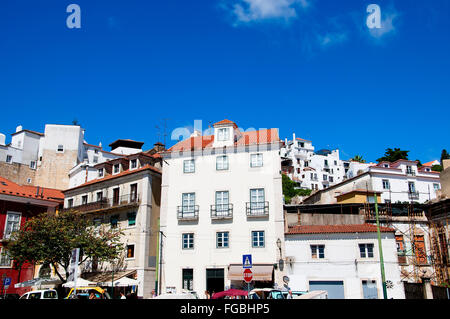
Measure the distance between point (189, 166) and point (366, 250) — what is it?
59.1ft

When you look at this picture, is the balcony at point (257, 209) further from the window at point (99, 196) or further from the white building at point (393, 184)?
the white building at point (393, 184)

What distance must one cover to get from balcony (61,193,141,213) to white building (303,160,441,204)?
25307mm

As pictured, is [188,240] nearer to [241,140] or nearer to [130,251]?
[130,251]

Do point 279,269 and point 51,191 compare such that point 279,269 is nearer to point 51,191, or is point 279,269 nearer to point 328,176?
point 51,191

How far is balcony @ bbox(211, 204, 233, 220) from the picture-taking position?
1454 inches

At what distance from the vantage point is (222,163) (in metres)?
39.5

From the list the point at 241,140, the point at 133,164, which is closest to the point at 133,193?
the point at 133,164

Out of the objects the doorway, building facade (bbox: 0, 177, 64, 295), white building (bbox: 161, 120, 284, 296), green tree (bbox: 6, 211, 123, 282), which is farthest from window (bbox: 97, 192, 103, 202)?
the doorway

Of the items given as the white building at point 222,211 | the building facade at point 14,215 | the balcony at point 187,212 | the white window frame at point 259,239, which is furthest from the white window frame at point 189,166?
the building facade at point 14,215

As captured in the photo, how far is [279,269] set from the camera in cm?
3388

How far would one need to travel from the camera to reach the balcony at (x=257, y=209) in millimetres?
36041

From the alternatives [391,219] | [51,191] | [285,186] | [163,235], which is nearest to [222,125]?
[163,235]

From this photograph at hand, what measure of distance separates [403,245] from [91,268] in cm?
2994

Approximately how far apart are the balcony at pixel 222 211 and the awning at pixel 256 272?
14.8 ft
